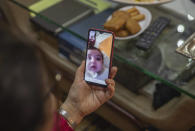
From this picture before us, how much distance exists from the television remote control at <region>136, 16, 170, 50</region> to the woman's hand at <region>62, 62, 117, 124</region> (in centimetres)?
20

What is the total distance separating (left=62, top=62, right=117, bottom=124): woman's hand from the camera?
0.90 metres

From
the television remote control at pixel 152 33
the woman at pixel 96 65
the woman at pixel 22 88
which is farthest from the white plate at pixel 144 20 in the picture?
the woman at pixel 22 88

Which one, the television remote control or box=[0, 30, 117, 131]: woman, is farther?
the television remote control

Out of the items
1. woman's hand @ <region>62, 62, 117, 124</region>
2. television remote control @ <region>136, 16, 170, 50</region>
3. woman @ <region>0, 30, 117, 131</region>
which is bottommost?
woman's hand @ <region>62, 62, 117, 124</region>

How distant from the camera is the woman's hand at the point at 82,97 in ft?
2.94

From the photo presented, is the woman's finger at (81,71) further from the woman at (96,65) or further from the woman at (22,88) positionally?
the woman at (22,88)

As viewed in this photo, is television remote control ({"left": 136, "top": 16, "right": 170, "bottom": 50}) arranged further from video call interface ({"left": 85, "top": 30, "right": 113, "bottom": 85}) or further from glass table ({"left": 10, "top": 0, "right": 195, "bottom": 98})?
video call interface ({"left": 85, "top": 30, "right": 113, "bottom": 85})

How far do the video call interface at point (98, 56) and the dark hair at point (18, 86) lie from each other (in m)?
0.45

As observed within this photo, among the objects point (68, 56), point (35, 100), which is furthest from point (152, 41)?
point (35, 100)

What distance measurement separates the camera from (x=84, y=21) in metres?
1.05

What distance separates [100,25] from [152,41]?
209 mm

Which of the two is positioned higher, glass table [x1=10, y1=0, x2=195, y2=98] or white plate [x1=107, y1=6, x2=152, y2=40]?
white plate [x1=107, y1=6, x2=152, y2=40]

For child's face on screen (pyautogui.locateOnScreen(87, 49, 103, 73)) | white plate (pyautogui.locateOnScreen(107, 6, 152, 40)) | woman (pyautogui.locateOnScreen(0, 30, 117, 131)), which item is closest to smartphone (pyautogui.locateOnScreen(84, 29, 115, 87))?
child's face on screen (pyautogui.locateOnScreen(87, 49, 103, 73))

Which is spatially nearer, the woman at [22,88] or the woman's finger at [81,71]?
the woman at [22,88]
